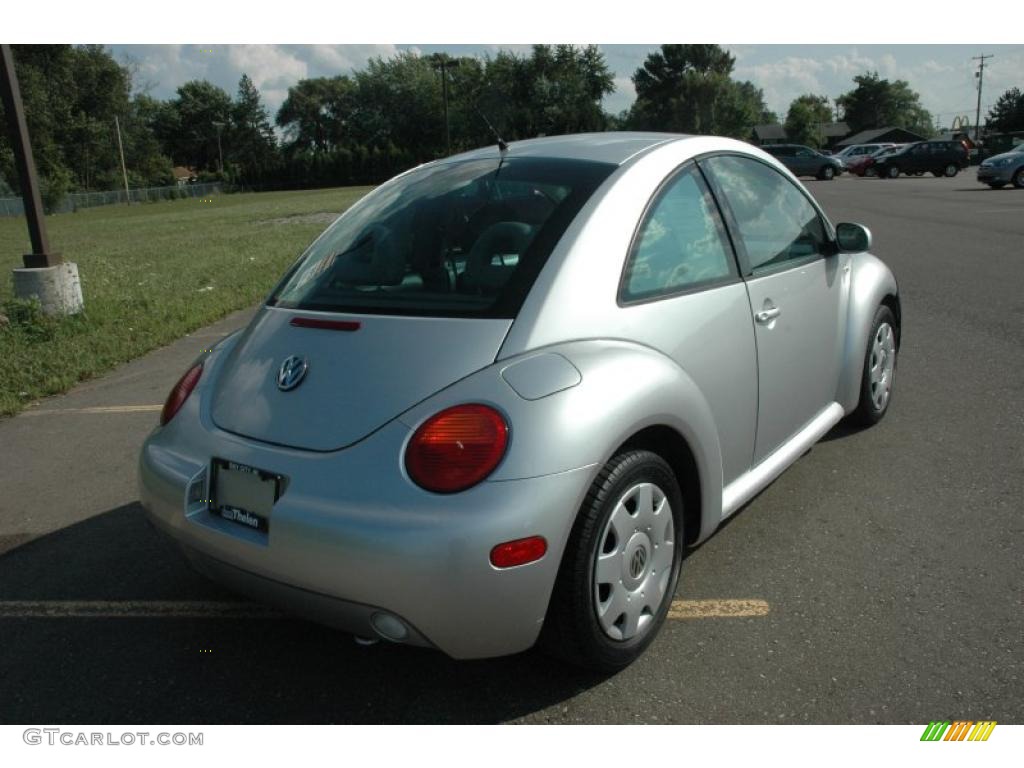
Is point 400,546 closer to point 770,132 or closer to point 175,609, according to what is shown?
point 175,609

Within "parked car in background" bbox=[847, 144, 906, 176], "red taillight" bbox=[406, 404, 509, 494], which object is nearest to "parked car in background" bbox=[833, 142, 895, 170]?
"parked car in background" bbox=[847, 144, 906, 176]

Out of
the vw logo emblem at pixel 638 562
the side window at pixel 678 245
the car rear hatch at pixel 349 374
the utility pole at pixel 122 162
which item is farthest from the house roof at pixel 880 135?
the car rear hatch at pixel 349 374

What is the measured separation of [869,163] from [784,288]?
43820mm

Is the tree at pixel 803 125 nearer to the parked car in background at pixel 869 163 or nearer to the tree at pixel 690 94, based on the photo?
the tree at pixel 690 94

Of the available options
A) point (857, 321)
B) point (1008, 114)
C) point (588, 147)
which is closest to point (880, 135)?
point (1008, 114)

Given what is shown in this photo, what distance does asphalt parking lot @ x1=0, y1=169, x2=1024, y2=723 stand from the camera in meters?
2.53

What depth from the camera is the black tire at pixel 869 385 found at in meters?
4.35

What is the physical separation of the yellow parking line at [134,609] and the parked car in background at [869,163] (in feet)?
143

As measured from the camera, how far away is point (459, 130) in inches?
3199

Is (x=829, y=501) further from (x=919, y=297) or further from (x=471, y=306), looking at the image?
(x=919, y=297)

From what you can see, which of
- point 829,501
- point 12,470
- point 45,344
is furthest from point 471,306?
point 45,344

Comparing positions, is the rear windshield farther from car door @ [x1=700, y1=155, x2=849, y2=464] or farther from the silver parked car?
car door @ [x1=700, y1=155, x2=849, y2=464]

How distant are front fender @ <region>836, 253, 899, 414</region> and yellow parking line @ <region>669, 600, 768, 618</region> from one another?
1.45m

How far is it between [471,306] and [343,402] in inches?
19.7
